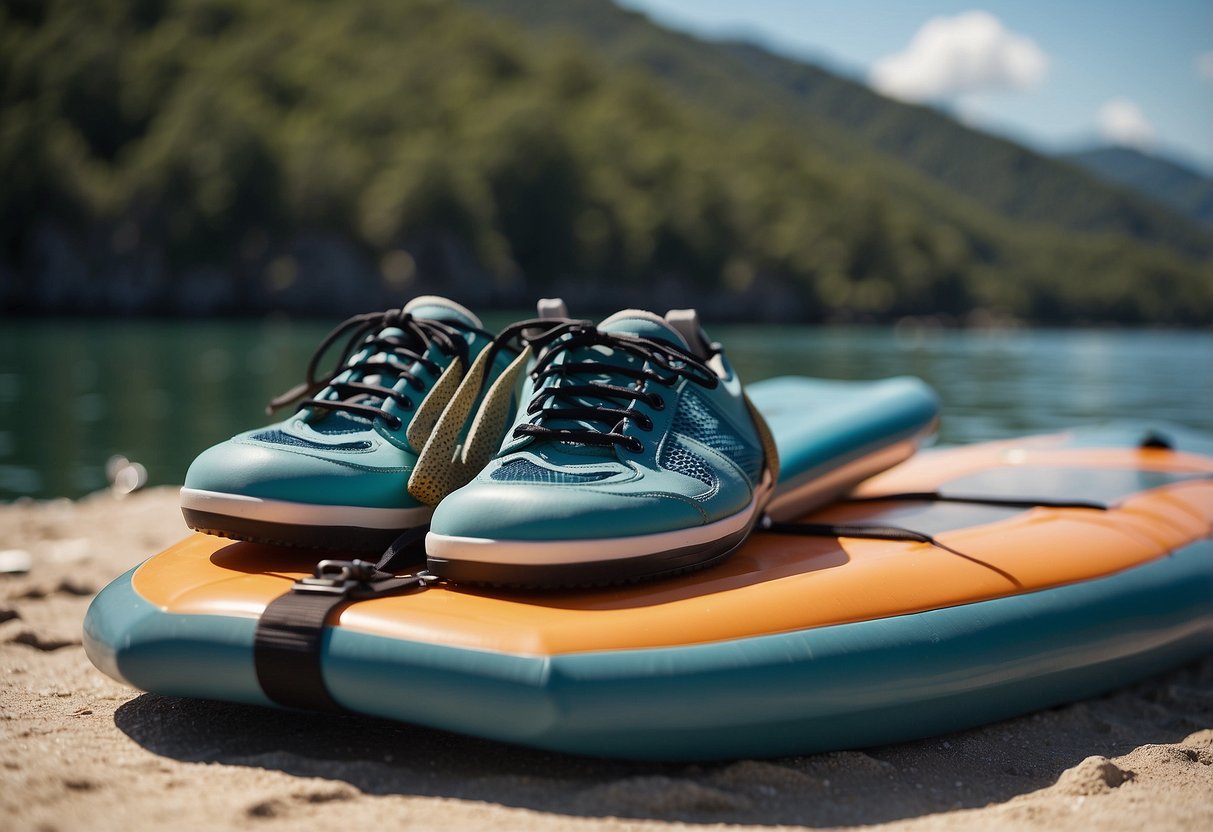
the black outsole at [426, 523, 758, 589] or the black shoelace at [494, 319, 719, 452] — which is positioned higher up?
the black shoelace at [494, 319, 719, 452]

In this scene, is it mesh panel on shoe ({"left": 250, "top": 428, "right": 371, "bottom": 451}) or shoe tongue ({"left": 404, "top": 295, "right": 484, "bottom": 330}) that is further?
shoe tongue ({"left": 404, "top": 295, "right": 484, "bottom": 330})

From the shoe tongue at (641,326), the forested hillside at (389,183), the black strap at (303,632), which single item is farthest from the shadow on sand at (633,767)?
the forested hillside at (389,183)

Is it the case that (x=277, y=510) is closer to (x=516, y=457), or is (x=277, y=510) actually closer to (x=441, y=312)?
(x=516, y=457)

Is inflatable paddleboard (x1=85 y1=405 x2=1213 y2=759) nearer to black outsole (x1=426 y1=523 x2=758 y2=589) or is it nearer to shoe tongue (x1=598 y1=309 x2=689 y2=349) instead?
black outsole (x1=426 y1=523 x2=758 y2=589)

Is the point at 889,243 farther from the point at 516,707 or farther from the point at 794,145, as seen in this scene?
the point at 516,707

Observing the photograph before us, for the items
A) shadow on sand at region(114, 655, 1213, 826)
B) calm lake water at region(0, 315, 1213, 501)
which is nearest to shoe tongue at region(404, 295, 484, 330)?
shadow on sand at region(114, 655, 1213, 826)

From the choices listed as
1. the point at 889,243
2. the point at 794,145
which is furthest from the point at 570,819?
the point at 794,145

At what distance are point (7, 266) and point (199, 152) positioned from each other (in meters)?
12.3

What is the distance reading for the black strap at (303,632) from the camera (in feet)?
6.66

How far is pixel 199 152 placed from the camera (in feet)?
194

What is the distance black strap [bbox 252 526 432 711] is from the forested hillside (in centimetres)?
5748

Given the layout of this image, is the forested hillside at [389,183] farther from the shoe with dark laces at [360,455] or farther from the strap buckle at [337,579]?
the strap buckle at [337,579]

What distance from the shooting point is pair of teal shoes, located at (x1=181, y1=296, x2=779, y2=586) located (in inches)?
83.7

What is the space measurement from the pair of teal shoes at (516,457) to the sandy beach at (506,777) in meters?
0.41
